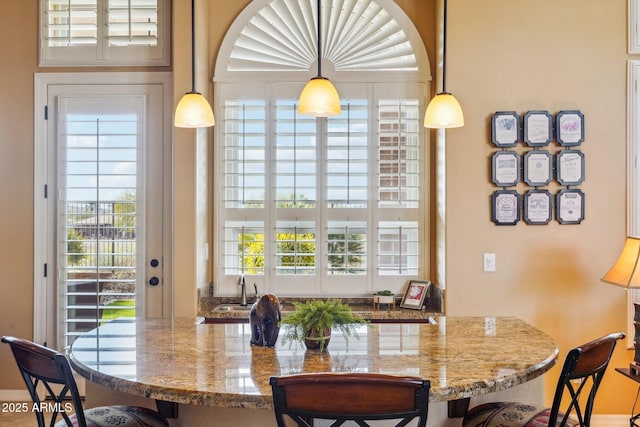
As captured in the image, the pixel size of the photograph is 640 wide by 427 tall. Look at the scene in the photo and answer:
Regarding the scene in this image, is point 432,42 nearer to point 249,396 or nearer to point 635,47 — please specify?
point 635,47

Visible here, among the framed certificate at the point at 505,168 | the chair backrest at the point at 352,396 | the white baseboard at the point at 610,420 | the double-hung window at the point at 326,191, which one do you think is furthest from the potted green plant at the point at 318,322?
the white baseboard at the point at 610,420

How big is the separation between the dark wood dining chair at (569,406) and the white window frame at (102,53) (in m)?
3.08

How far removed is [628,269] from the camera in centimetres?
269

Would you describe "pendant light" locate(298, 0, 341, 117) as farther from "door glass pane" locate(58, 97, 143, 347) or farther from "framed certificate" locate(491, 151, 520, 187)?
"door glass pane" locate(58, 97, 143, 347)

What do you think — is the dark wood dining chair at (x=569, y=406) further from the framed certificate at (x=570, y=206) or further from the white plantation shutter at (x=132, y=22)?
the white plantation shutter at (x=132, y=22)

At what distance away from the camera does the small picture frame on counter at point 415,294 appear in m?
3.27

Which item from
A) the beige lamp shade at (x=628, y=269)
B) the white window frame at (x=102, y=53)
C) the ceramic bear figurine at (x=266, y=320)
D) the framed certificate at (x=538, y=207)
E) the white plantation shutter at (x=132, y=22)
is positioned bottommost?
the ceramic bear figurine at (x=266, y=320)

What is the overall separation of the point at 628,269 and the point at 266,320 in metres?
2.09

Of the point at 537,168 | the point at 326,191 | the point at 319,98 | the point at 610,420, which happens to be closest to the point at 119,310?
the point at 326,191

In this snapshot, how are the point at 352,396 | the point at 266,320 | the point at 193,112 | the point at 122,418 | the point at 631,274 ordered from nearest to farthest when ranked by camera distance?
the point at 352,396
the point at 122,418
the point at 266,320
the point at 193,112
the point at 631,274

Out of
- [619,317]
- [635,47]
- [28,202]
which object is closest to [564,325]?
[619,317]

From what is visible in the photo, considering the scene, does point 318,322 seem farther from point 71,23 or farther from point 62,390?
point 71,23

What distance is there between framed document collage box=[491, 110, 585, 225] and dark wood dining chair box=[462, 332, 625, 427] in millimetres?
1363

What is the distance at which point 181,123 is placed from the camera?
2.42 metres
